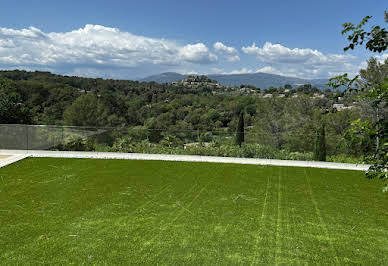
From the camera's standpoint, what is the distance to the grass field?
3811mm

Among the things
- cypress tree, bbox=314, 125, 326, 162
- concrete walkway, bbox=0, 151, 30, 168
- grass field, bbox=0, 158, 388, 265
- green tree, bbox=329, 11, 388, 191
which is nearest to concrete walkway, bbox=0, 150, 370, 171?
concrete walkway, bbox=0, 151, 30, 168

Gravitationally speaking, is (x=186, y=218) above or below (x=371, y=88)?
below

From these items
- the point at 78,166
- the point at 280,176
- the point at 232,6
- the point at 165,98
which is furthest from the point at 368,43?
the point at 165,98

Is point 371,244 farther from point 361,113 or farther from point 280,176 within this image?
point 361,113

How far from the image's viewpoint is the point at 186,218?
509 cm

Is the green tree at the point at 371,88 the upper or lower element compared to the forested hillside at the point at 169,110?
upper

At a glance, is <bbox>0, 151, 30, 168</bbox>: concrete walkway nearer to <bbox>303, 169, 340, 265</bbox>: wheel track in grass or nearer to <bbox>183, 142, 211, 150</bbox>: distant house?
<bbox>183, 142, 211, 150</bbox>: distant house

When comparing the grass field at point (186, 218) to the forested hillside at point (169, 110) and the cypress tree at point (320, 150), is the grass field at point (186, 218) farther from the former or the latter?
the forested hillside at point (169, 110)

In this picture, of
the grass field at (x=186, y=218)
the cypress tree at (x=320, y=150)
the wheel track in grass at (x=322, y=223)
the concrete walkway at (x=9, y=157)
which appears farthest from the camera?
the cypress tree at (x=320, y=150)

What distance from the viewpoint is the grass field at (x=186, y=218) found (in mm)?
3811

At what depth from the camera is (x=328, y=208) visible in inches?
234

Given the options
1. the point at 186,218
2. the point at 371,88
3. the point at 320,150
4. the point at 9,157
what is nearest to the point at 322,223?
the point at 186,218

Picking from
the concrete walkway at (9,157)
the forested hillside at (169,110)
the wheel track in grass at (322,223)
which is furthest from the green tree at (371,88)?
the forested hillside at (169,110)

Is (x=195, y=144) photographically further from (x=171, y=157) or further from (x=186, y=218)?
(x=186, y=218)
